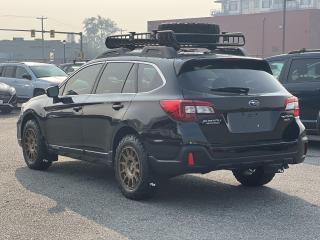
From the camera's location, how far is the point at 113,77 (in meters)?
6.95

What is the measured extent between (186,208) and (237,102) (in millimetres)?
1246

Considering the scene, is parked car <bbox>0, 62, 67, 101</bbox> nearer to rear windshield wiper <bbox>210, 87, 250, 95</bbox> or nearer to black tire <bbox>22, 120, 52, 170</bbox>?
black tire <bbox>22, 120, 52, 170</bbox>

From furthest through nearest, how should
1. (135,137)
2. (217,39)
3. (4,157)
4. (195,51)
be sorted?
(4,157) → (217,39) → (195,51) → (135,137)

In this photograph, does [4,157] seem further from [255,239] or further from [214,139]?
[255,239]

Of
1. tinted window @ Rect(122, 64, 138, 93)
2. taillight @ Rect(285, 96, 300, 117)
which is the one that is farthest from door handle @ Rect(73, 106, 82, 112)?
taillight @ Rect(285, 96, 300, 117)

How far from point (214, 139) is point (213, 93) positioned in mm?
487

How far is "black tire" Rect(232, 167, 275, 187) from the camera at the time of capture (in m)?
6.97

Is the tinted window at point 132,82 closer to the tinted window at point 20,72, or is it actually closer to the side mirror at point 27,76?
the side mirror at point 27,76

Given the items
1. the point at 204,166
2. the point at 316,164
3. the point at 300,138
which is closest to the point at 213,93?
the point at 204,166

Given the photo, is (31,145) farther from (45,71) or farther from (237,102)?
(45,71)

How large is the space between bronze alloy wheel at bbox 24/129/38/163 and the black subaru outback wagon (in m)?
1.11

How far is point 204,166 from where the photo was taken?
5.71m

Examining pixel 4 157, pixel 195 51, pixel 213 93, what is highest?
pixel 195 51

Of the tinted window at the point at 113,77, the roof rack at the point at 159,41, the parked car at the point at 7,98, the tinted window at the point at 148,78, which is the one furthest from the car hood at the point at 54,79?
the tinted window at the point at 148,78
